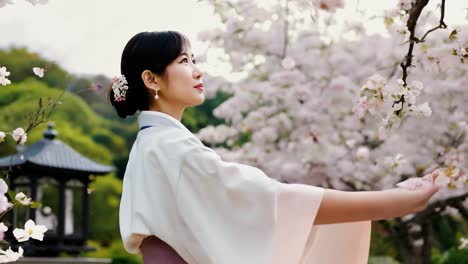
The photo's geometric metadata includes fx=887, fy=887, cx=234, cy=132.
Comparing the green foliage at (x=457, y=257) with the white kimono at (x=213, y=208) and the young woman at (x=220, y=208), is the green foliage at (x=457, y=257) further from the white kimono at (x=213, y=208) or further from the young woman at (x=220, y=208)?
the white kimono at (x=213, y=208)

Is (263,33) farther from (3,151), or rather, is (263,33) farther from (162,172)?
(3,151)

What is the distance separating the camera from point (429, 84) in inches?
354

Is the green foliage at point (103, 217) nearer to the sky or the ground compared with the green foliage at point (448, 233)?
nearer to the ground

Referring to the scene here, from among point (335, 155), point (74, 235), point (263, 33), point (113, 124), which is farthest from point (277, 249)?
point (113, 124)

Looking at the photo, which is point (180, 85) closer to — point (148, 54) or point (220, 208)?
point (148, 54)

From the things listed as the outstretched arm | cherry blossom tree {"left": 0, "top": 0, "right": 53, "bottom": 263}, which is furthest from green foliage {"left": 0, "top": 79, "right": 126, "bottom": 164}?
the outstretched arm

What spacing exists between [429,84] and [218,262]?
6.97 metres

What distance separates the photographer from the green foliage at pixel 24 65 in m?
23.8

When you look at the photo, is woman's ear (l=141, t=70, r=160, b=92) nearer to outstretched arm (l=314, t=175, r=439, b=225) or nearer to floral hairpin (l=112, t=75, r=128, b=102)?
floral hairpin (l=112, t=75, r=128, b=102)

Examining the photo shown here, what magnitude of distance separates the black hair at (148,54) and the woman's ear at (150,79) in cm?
1

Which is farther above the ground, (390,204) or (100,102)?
(390,204)

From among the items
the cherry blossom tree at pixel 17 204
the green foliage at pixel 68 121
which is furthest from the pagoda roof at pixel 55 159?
the green foliage at pixel 68 121

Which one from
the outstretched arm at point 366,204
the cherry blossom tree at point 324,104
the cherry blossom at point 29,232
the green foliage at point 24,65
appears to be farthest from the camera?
the green foliage at point 24,65

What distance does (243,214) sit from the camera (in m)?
2.41
